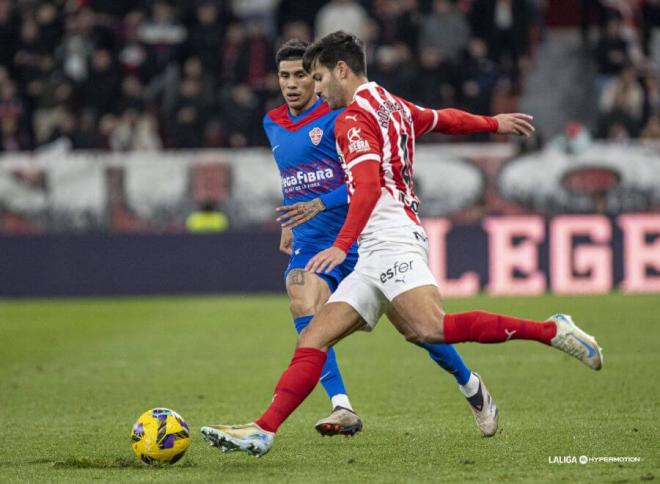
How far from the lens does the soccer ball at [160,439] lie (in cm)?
602

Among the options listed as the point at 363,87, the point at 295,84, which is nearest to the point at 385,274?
the point at 363,87

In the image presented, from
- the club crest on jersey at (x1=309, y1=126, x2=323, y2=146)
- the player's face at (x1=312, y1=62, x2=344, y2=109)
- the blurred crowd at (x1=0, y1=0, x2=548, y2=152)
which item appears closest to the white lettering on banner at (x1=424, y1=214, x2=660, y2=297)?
the blurred crowd at (x1=0, y1=0, x2=548, y2=152)

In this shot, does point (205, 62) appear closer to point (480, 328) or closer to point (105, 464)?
point (105, 464)

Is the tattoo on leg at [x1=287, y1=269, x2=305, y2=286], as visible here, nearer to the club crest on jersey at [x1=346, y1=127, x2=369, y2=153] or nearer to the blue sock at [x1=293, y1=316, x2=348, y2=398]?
the blue sock at [x1=293, y1=316, x2=348, y2=398]

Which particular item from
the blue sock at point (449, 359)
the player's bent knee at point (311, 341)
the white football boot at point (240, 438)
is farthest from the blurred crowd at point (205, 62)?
the white football boot at point (240, 438)

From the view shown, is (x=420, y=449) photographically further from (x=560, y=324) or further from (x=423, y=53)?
(x=423, y=53)

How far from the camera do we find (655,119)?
703 inches

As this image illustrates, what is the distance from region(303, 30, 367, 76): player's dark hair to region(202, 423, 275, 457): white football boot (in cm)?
177

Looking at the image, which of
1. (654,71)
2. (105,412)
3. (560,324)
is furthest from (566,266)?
(560,324)

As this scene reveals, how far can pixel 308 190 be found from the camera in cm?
740

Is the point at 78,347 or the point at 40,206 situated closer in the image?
the point at 78,347

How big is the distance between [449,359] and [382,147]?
4.20ft

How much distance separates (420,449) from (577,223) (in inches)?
435

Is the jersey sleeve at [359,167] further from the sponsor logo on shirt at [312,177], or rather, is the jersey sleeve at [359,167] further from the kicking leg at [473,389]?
the sponsor logo on shirt at [312,177]
